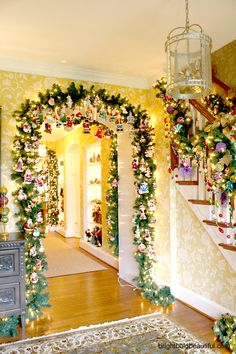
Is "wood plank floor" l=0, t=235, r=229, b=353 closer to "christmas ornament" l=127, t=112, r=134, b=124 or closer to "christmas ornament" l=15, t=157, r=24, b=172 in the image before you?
"christmas ornament" l=15, t=157, r=24, b=172

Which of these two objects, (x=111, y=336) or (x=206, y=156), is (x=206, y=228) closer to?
(x=206, y=156)

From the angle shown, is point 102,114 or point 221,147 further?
point 102,114

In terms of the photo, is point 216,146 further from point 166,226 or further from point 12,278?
point 12,278

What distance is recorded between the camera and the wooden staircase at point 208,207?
3.06 meters

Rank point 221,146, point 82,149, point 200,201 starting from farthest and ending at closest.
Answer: point 82,149
point 200,201
point 221,146

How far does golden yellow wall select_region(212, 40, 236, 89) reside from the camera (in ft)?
10.9

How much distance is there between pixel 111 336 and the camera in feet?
10.1

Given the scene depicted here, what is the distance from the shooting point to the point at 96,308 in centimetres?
376

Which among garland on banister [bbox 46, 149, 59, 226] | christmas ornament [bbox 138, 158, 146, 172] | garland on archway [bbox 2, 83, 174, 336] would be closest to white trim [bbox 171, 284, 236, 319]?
garland on archway [bbox 2, 83, 174, 336]

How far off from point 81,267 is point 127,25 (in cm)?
402

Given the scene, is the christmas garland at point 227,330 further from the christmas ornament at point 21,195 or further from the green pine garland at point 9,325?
the christmas ornament at point 21,195

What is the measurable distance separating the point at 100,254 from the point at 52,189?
4049 millimetres

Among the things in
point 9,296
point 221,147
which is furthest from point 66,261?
point 221,147

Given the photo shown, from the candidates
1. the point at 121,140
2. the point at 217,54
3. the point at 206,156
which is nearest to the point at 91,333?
the point at 206,156
